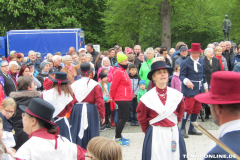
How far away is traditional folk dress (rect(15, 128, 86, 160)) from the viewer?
9.16ft

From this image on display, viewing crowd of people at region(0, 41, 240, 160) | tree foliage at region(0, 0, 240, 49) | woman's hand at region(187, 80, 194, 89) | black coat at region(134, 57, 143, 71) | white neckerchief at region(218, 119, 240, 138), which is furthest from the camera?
tree foliage at region(0, 0, 240, 49)

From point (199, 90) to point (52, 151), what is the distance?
506 cm

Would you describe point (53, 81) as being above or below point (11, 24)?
below

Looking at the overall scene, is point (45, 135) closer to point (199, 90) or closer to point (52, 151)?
point (52, 151)

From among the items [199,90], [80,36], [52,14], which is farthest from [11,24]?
[199,90]

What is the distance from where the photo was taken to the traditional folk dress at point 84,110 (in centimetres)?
576

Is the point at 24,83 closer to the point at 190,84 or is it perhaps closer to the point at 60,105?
the point at 60,105

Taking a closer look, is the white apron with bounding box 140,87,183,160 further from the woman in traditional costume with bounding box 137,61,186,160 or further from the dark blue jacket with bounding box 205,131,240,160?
the dark blue jacket with bounding box 205,131,240,160

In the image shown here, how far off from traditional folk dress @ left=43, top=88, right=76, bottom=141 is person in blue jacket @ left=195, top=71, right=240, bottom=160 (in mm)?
3444

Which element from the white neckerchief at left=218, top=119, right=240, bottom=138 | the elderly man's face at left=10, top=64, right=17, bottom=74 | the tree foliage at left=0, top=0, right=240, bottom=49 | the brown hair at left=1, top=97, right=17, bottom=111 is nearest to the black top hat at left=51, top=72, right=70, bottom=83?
the brown hair at left=1, top=97, right=17, bottom=111

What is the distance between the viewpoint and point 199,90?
7.28 meters

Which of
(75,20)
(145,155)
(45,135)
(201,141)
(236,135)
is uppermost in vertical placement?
(75,20)

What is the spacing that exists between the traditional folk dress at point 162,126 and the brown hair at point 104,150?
1.63m

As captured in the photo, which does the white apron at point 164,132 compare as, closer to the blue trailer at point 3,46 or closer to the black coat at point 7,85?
the black coat at point 7,85
